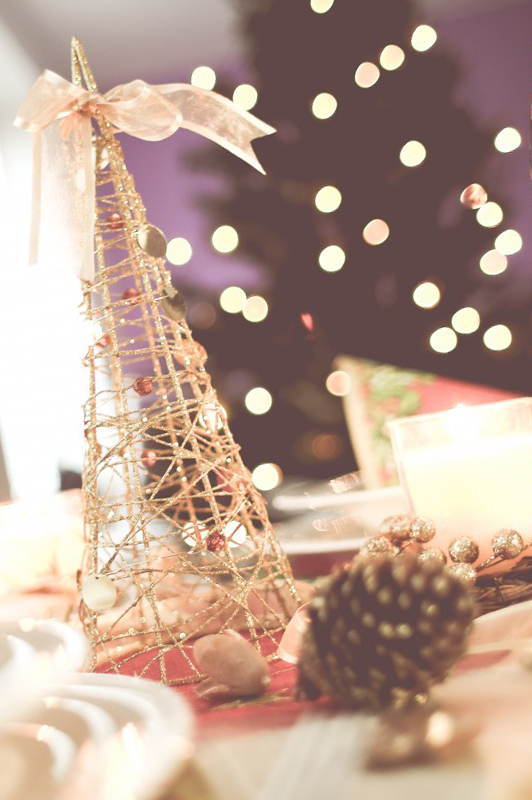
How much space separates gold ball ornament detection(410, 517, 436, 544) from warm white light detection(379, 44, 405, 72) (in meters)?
0.79

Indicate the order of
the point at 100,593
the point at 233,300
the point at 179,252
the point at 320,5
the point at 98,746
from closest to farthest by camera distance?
the point at 98,746 → the point at 100,593 → the point at 320,5 → the point at 233,300 → the point at 179,252

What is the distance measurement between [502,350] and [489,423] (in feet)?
1.99

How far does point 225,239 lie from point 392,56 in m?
0.37

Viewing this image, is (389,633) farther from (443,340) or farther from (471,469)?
(443,340)

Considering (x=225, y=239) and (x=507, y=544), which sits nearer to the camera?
(x=507, y=544)

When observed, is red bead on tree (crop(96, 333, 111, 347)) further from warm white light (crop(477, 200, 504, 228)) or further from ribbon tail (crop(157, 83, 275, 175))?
warm white light (crop(477, 200, 504, 228))

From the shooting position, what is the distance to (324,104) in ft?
3.76

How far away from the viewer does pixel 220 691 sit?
47 centimetres

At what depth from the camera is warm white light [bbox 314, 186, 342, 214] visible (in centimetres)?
117

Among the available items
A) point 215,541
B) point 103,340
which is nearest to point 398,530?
point 215,541

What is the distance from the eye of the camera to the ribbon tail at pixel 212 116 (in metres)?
0.60

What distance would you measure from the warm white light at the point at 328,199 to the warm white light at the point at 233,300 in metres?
0.19

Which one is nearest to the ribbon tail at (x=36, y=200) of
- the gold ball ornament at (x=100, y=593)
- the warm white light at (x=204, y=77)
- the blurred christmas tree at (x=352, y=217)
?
the gold ball ornament at (x=100, y=593)

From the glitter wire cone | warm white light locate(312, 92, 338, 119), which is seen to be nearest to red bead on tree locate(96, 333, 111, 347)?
the glitter wire cone
